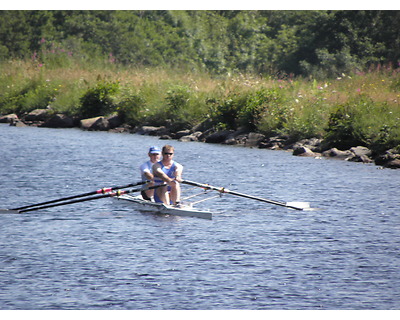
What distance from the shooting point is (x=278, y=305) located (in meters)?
9.93

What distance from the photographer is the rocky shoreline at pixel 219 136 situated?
2480 centimetres

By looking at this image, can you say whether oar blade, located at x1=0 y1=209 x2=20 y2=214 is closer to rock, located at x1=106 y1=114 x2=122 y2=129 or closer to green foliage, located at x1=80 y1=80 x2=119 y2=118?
rock, located at x1=106 y1=114 x2=122 y2=129

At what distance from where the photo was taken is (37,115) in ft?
131

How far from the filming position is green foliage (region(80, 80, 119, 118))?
3856 centimetres

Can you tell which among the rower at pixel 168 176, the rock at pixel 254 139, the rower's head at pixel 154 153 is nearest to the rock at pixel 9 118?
the rock at pixel 254 139

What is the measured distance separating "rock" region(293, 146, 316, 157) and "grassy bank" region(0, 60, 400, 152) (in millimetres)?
937

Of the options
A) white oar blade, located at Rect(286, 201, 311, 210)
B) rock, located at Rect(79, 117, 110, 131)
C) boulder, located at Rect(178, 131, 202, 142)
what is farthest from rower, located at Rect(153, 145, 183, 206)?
rock, located at Rect(79, 117, 110, 131)

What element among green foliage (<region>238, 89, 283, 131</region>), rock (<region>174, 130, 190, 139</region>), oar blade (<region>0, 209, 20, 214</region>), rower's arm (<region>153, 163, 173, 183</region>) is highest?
green foliage (<region>238, 89, 283, 131</region>)

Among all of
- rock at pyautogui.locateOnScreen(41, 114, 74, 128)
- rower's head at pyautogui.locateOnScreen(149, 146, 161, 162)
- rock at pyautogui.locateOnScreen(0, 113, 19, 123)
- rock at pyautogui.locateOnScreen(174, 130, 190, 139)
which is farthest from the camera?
rock at pyautogui.locateOnScreen(0, 113, 19, 123)

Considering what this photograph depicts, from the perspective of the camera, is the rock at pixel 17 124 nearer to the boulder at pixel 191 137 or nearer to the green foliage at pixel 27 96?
the green foliage at pixel 27 96

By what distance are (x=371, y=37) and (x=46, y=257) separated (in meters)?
39.5

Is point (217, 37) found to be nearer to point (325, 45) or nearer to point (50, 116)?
point (325, 45)

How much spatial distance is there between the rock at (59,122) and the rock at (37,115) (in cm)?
118

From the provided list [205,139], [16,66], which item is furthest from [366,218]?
[16,66]
